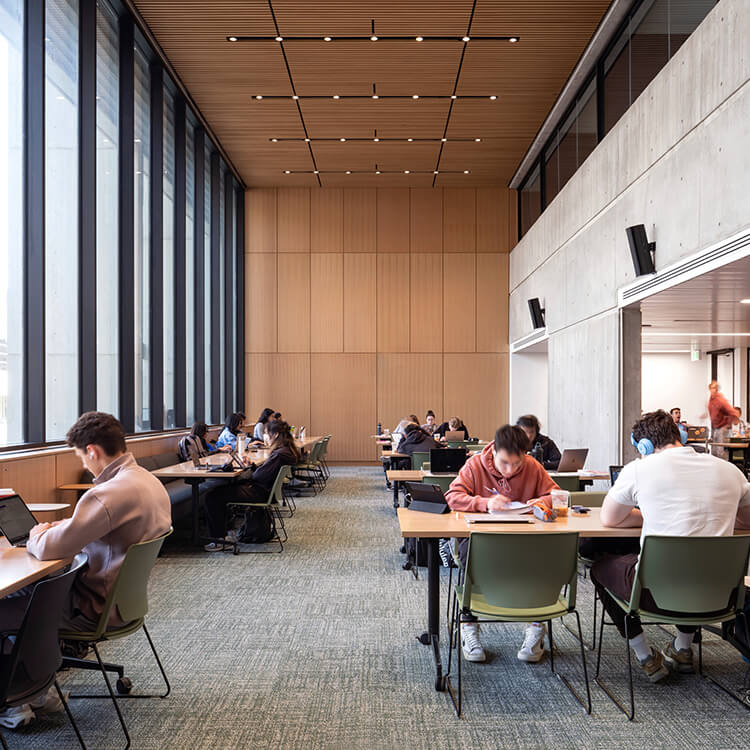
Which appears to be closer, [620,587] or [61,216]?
[620,587]

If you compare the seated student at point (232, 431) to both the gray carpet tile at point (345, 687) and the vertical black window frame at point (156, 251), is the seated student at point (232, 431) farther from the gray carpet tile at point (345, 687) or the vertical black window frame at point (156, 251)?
the gray carpet tile at point (345, 687)

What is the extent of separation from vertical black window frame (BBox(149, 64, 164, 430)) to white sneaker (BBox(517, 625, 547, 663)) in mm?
7135

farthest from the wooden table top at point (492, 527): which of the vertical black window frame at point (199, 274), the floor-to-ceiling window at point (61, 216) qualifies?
the vertical black window frame at point (199, 274)

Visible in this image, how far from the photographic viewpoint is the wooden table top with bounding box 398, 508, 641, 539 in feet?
12.1

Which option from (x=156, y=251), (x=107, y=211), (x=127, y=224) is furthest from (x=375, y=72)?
(x=107, y=211)

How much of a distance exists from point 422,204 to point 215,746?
14.3m

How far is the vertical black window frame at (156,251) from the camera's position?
991 cm

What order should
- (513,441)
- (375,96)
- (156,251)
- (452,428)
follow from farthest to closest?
(452,428), (375,96), (156,251), (513,441)

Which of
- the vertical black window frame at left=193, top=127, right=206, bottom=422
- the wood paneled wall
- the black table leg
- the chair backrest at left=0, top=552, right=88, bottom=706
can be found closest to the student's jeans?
the black table leg

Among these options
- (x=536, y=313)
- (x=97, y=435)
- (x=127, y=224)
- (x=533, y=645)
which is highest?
(x=127, y=224)

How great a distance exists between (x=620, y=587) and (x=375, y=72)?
28.0 ft

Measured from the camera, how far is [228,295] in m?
15.1

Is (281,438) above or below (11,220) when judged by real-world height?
below

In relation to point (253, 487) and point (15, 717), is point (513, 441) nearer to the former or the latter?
point (15, 717)
